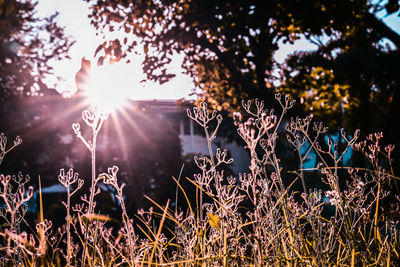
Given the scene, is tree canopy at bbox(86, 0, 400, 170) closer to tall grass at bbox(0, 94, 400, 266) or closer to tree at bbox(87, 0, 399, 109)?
tree at bbox(87, 0, 399, 109)

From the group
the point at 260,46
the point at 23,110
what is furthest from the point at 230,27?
the point at 23,110

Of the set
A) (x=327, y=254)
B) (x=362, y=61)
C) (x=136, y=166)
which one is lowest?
(x=136, y=166)

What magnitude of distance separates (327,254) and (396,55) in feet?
35.5

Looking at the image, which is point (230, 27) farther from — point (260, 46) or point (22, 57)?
point (22, 57)

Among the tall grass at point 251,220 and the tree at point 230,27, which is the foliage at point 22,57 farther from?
the tall grass at point 251,220

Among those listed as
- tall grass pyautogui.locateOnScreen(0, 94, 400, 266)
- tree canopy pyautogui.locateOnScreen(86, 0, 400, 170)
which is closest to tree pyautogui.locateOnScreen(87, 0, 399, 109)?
tree canopy pyautogui.locateOnScreen(86, 0, 400, 170)

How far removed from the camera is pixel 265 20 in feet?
24.2

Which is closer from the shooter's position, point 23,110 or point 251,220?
point 251,220

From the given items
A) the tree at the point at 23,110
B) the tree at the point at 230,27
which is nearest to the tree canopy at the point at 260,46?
the tree at the point at 230,27

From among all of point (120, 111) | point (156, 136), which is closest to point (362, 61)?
point (156, 136)

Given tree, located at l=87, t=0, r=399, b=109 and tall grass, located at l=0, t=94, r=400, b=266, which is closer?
tall grass, located at l=0, t=94, r=400, b=266

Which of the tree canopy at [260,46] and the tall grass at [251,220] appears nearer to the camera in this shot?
the tall grass at [251,220]

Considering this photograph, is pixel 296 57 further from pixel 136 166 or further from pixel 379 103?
pixel 136 166

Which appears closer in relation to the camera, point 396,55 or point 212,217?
point 212,217
